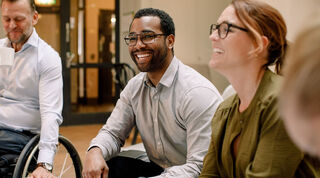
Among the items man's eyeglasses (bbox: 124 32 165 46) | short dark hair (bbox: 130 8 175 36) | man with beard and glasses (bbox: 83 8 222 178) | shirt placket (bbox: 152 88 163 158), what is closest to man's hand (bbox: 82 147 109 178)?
man with beard and glasses (bbox: 83 8 222 178)

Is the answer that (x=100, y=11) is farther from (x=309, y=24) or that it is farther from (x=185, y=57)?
(x=309, y=24)

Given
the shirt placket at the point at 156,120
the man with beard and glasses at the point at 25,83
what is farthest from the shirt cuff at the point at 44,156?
the shirt placket at the point at 156,120

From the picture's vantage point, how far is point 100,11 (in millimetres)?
6738

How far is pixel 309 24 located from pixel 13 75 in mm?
2027

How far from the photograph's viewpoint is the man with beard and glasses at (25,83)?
2031mm

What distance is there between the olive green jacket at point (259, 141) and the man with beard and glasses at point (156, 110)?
12.0 inches

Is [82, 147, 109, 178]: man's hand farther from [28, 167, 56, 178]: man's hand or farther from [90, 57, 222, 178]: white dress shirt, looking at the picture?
[28, 167, 56, 178]: man's hand

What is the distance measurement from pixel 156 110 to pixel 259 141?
0.66 metres

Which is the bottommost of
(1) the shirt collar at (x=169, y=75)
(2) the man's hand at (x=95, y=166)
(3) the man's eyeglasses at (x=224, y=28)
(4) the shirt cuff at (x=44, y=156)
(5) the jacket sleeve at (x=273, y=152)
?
(4) the shirt cuff at (x=44, y=156)

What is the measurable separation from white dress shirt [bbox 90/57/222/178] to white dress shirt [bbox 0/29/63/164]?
440 mm

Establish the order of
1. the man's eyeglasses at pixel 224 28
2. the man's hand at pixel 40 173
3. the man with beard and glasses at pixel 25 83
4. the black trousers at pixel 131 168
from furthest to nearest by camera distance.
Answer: the man with beard and glasses at pixel 25 83 < the man's hand at pixel 40 173 < the black trousers at pixel 131 168 < the man's eyeglasses at pixel 224 28

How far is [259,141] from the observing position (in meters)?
1.10

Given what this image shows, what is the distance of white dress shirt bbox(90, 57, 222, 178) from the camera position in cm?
154

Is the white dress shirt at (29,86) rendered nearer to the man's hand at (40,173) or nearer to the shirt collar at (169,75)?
the man's hand at (40,173)
